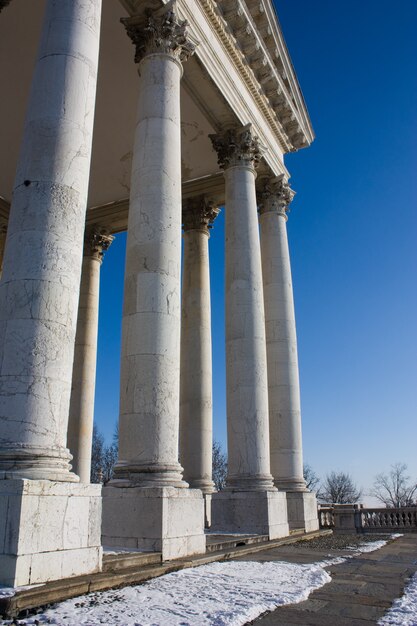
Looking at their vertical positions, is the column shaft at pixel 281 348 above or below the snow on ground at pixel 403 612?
above

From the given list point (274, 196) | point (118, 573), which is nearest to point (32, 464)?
point (118, 573)

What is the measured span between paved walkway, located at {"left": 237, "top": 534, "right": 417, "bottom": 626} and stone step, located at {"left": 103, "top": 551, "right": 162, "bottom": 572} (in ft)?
25.4

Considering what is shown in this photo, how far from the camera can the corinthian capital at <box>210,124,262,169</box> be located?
60.0 metres

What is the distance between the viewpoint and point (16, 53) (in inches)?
2219

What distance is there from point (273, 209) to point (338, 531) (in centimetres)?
4299

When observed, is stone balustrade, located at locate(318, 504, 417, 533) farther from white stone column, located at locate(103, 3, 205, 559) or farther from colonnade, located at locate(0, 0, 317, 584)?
white stone column, located at locate(103, 3, 205, 559)

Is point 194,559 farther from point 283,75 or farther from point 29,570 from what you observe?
point 283,75

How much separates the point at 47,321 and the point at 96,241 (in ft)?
187

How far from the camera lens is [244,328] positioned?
173 feet

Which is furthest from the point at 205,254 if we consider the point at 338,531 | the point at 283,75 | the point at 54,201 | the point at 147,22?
the point at 54,201

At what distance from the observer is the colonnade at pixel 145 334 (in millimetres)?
24406

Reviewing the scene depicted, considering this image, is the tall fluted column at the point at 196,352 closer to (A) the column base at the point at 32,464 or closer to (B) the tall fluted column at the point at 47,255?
(B) the tall fluted column at the point at 47,255

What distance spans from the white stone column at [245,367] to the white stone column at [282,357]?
24.7ft

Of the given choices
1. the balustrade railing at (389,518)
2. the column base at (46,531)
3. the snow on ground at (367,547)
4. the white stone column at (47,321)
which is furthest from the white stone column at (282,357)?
the white stone column at (47,321)
